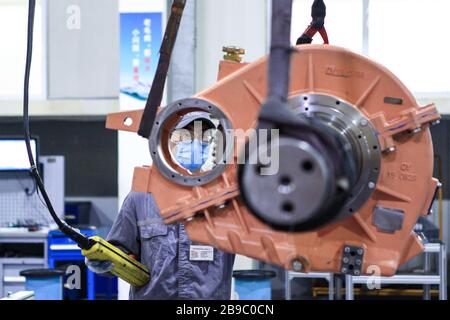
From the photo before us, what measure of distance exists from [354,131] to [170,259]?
1216mm

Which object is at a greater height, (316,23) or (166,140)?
(316,23)

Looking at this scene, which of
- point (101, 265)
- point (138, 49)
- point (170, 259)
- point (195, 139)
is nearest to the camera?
point (195, 139)

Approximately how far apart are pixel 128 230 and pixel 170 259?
155 mm

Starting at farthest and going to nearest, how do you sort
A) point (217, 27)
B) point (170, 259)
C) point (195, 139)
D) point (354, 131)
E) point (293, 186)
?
point (217, 27) < point (170, 259) < point (195, 139) < point (354, 131) < point (293, 186)

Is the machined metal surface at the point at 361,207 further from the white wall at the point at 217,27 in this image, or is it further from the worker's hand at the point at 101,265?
the white wall at the point at 217,27

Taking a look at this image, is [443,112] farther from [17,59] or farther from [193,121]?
[193,121]

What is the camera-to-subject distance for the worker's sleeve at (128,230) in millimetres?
1997

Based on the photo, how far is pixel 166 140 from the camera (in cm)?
93

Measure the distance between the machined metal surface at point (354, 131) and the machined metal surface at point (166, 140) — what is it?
0.10m

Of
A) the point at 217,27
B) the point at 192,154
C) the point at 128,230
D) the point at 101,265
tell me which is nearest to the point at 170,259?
the point at 128,230

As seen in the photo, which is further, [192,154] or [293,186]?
[192,154]
